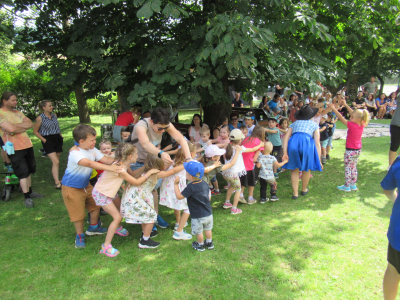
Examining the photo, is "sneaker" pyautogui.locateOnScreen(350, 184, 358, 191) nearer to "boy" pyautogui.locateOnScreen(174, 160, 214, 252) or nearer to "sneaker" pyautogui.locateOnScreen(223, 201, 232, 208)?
"sneaker" pyautogui.locateOnScreen(223, 201, 232, 208)

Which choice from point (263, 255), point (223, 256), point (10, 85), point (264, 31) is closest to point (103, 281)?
point (223, 256)

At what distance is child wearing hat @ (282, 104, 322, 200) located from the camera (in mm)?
5336

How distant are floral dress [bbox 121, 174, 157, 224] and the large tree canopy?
1.71m

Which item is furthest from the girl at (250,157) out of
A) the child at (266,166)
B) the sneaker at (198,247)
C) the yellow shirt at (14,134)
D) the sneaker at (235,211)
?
the yellow shirt at (14,134)

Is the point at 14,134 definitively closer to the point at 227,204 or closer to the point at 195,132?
the point at 195,132

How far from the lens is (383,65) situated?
22625 millimetres

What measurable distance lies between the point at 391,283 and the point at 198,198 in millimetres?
2082

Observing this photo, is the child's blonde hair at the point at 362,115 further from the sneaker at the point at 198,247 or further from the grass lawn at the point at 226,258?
the sneaker at the point at 198,247

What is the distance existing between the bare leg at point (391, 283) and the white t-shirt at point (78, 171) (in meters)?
3.39

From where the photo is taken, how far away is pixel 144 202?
149 inches

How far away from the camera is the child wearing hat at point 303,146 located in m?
5.34

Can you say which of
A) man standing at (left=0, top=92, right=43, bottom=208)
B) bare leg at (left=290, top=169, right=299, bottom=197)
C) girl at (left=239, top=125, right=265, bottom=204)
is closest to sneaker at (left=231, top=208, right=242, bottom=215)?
girl at (left=239, top=125, right=265, bottom=204)

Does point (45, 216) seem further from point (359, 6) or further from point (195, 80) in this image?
point (359, 6)

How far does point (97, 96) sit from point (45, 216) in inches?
106
